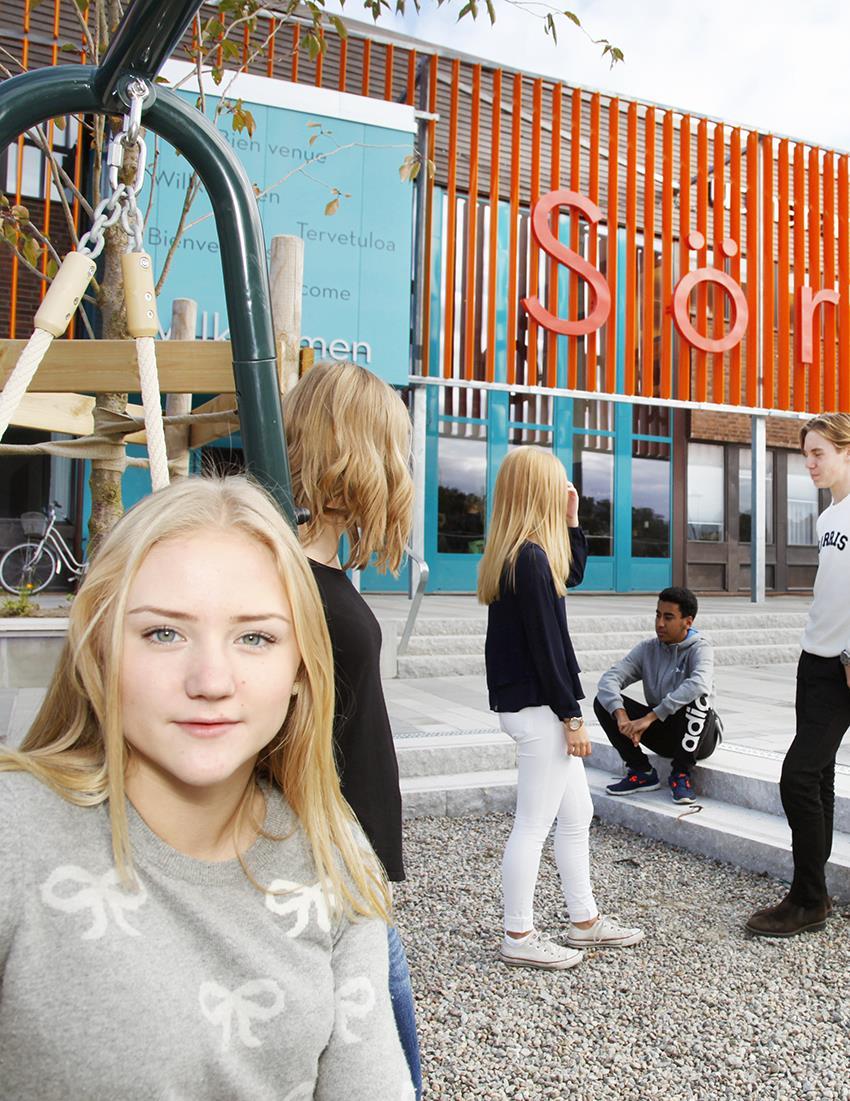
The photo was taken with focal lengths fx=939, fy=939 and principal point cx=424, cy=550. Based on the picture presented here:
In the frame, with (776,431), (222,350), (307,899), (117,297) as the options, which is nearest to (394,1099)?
(307,899)

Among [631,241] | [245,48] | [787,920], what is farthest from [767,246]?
[787,920]

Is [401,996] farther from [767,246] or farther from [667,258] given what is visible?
[767,246]

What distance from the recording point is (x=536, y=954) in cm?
310

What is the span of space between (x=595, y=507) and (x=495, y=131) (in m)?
6.89

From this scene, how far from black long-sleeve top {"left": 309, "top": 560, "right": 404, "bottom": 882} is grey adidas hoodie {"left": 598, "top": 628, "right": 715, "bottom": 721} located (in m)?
2.94

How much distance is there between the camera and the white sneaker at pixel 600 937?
3275 mm

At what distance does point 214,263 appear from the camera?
10.2 m

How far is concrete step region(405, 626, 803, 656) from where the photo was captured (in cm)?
887

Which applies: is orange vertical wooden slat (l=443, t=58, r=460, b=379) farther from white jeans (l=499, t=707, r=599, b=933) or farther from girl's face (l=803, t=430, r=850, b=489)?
white jeans (l=499, t=707, r=599, b=933)

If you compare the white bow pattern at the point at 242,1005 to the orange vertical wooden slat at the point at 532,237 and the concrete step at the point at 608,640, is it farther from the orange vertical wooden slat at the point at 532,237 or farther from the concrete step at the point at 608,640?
the orange vertical wooden slat at the point at 532,237

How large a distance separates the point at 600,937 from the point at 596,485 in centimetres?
1362

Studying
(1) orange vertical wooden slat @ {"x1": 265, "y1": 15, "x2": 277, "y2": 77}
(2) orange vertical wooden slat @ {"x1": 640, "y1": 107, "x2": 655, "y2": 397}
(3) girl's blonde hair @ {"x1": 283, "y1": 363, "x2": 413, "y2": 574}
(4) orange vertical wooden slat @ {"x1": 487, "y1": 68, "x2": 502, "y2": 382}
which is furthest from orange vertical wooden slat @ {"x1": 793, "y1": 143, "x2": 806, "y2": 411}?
(3) girl's blonde hair @ {"x1": 283, "y1": 363, "x2": 413, "y2": 574}

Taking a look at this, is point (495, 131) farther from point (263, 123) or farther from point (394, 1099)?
point (394, 1099)

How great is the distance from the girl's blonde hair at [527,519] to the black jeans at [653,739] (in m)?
1.67
